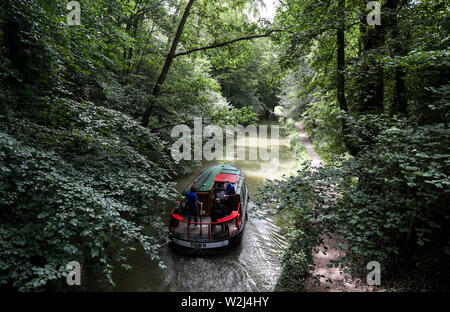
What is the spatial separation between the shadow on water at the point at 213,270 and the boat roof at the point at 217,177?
2.23m

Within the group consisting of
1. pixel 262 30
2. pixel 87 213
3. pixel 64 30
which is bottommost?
pixel 87 213

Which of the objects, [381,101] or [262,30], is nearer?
[381,101]

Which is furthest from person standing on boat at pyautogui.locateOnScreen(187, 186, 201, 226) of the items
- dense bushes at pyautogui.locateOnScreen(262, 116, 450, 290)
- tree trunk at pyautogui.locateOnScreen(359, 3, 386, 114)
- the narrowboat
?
tree trunk at pyautogui.locateOnScreen(359, 3, 386, 114)

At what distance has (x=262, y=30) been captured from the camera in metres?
7.99

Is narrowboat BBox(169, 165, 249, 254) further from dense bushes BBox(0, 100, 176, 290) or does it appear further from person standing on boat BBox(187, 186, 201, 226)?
dense bushes BBox(0, 100, 176, 290)

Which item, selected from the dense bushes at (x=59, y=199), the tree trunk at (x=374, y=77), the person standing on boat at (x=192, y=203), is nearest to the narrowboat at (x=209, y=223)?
the person standing on boat at (x=192, y=203)

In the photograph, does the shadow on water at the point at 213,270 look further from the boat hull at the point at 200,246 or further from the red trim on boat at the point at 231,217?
the red trim on boat at the point at 231,217

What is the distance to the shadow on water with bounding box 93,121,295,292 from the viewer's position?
607 cm

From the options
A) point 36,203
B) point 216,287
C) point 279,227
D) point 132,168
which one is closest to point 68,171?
point 36,203

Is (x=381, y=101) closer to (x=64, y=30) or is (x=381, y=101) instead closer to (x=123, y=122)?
(x=123, y=122)

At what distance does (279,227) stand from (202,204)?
367 centimetres

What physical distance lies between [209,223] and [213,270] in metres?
1.44

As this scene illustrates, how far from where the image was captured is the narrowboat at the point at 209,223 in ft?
23.2

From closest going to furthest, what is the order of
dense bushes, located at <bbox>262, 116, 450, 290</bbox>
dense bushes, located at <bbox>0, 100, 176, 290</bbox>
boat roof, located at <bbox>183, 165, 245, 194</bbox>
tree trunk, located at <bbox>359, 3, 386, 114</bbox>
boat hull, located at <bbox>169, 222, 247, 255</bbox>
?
dense bushes, located at <bbox>0, 100, 176, 290</bbox>
dense bushes, located at <bbox>262, 116, 450, 290</bbox>
tree trunk, located at <bbox>359, 3, 386, 114</bbox>
boat hull, located at <bbox>169, 222, 247, 255</bbox>
boat roof, located at <bbox>183, 165, 245, 194</bbox>
